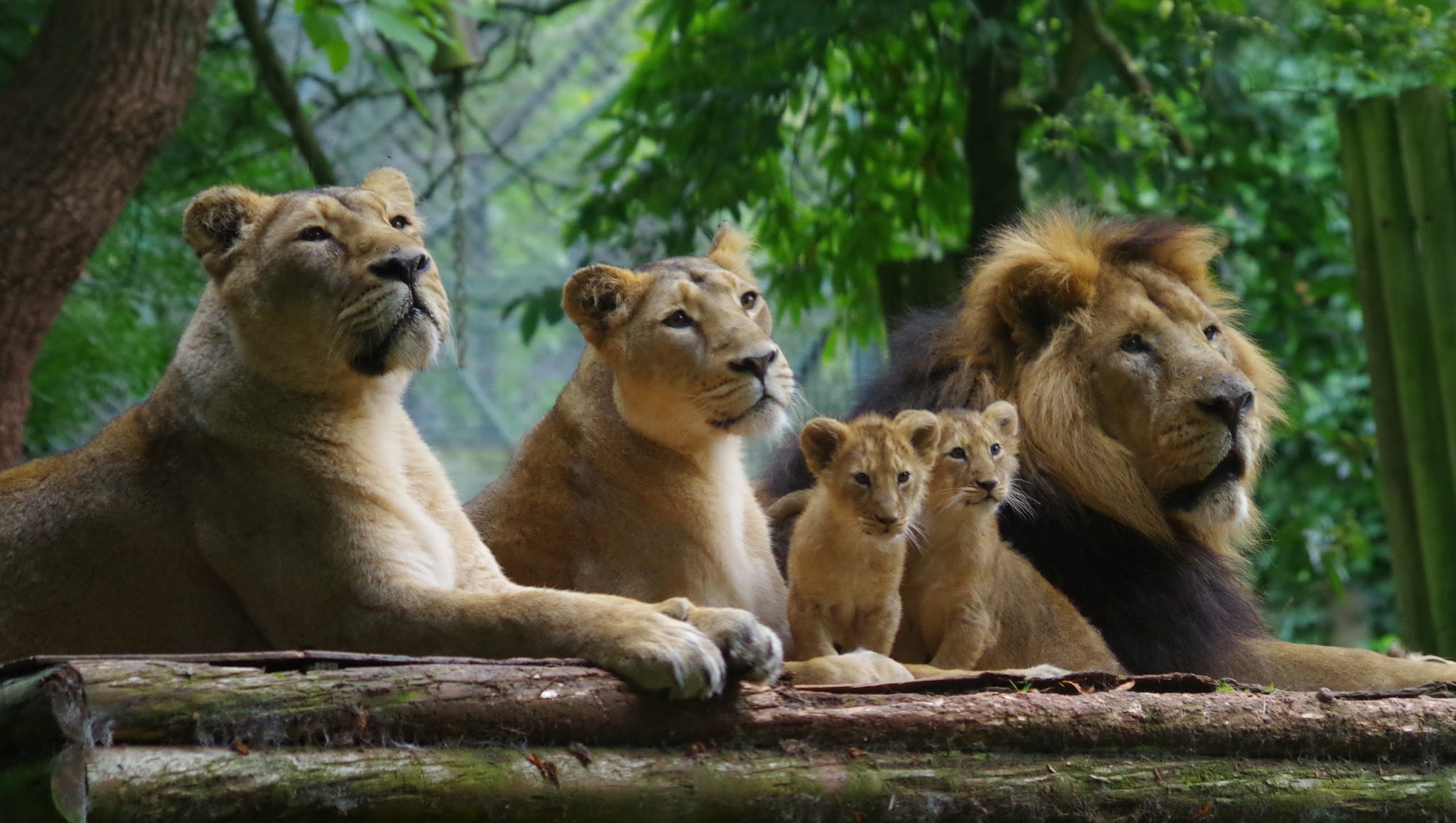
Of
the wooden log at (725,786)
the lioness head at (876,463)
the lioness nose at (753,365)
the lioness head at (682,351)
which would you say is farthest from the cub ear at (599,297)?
the wooden log at (725,786)

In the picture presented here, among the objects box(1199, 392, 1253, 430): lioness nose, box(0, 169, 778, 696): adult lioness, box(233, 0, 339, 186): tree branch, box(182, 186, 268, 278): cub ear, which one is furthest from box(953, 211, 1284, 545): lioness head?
box(233, 0, 339, 186): tree branch

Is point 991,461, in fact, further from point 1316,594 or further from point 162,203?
point 1316,594

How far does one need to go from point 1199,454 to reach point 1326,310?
4775 mm

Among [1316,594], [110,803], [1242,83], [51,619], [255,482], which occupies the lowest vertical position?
[1316,594]

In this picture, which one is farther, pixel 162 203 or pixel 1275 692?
pixel 162 203

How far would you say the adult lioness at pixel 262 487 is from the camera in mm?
2807

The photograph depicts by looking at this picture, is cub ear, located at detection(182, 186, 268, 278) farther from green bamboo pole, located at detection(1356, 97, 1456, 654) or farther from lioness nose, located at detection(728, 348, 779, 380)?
green bamboo pole, located at detection(1356, 97, 1456, 654)

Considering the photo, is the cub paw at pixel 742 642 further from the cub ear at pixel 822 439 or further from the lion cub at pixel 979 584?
the lion cub at pixel 979 584

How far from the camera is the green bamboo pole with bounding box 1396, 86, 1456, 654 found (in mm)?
5402

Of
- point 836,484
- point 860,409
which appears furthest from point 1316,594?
point 836,484

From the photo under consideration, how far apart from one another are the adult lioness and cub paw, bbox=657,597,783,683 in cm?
30

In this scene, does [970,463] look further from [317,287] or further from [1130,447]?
[317,287]

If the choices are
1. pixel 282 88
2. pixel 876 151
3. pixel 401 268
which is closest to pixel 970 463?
pixel 401 268

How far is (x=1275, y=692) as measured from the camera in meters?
3.03
